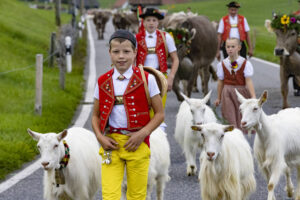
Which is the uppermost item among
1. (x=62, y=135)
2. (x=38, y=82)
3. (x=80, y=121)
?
(x=62, y=135)

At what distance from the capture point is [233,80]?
9.38 metres

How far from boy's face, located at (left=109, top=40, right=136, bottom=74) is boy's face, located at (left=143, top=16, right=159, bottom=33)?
3.97 meters

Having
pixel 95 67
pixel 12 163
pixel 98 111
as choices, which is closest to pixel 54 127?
→ pixel 12 163

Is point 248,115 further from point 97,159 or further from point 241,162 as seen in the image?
point 97,159

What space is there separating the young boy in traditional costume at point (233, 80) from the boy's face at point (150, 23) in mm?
1092

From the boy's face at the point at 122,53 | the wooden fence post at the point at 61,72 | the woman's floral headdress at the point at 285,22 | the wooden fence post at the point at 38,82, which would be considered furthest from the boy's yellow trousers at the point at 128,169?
the wooden fence post at the point at 61,72

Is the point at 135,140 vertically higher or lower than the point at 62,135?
higher

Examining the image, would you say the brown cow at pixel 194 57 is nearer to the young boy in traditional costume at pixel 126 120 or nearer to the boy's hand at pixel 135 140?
the young boy in traditional costume at pixel 126 120

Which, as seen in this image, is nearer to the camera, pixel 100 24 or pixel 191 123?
pixel 191 123

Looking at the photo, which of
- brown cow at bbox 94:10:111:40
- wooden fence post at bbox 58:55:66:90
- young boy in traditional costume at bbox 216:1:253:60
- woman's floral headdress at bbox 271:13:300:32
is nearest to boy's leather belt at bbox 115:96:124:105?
young boy in traditional costume at bbox 216:1:253:60

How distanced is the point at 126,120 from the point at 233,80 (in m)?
3.83

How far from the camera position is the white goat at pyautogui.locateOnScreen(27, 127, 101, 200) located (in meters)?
6.42

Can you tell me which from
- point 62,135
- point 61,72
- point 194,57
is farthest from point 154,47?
point 61,72

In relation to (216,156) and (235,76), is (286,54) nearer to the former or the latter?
(235,76)
